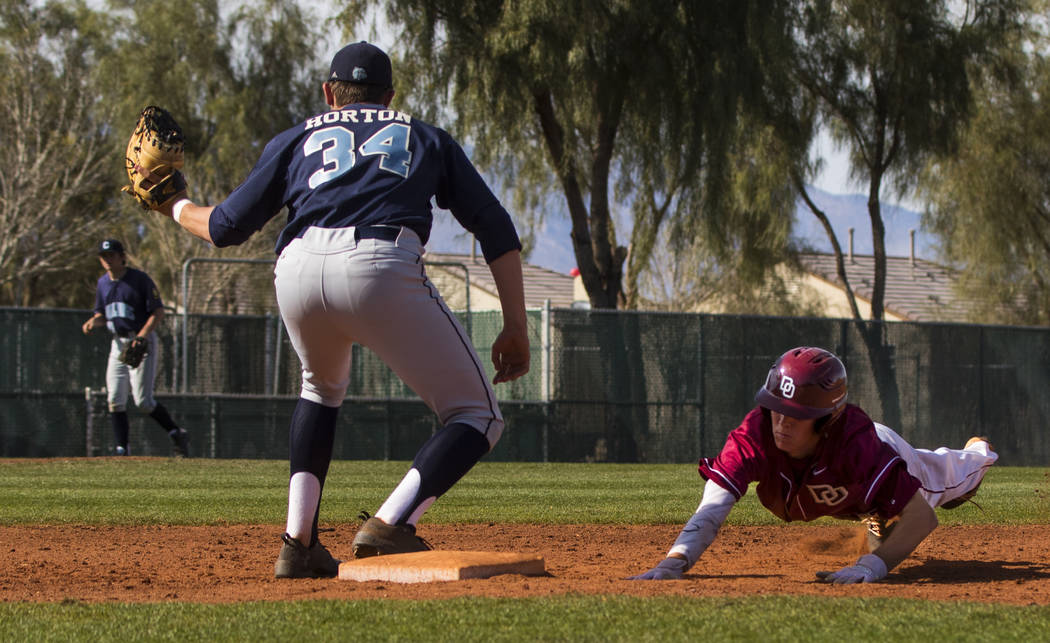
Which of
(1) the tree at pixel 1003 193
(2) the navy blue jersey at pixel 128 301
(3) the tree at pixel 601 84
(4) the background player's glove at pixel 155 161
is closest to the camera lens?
(4) the background player's glove at pixel 155 161

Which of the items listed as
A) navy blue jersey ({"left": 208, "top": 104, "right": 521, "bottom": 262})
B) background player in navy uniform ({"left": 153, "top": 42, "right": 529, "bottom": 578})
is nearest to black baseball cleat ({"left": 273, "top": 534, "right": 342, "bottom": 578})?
background player in navy uniform ({"left": 153, "top": 42, "right": 529, "bottom": 578})

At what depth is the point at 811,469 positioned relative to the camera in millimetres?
4590

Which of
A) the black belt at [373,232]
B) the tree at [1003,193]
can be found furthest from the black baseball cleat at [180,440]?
the tree at [1003,193]

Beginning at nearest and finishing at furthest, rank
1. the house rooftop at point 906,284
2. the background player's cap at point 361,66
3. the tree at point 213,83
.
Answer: the background player's cap at point 361,66 → the tree at point 213,83 → the house rooftop at point 906,284

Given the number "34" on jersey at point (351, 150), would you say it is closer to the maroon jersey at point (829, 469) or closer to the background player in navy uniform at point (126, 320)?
the maroon jersey at point (829, 469)

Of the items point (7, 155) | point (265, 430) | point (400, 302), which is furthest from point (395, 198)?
point (7, 155)

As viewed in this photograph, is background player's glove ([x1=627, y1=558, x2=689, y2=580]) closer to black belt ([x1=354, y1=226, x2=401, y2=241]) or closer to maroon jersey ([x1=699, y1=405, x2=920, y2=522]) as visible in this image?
maroon jersey ([x1=699, y1=405, x2=920, y2=522])

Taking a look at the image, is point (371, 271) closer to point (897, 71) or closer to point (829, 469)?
point (829, 469)

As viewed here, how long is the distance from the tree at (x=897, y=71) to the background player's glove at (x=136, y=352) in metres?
15.9

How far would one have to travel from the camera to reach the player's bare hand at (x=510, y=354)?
4.50 m

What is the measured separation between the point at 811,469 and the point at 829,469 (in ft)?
0.21

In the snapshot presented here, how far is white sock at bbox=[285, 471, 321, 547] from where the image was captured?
4594 millimetres

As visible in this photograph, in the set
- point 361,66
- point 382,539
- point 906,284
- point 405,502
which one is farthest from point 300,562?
point 906,284

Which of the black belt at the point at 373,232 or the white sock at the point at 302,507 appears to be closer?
the black belt at the point at 373,232
